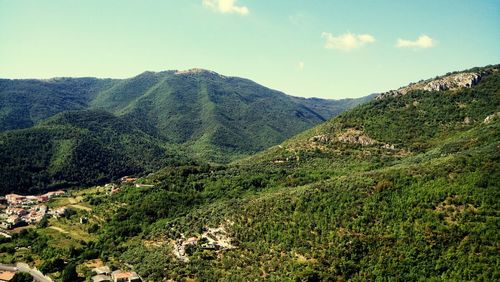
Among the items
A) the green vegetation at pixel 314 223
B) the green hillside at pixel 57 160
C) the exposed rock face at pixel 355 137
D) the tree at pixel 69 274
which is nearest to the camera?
the green vegetation at pixel 314 223

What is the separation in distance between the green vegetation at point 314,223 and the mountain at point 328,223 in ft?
0.61

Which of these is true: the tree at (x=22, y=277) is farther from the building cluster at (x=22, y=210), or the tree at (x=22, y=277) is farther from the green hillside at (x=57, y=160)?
the green hillside at (x=57, y=160)

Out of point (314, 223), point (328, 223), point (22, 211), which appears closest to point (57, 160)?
point (22, 211)

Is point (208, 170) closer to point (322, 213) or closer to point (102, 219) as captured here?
point (102, 219)

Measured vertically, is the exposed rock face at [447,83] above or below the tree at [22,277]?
above

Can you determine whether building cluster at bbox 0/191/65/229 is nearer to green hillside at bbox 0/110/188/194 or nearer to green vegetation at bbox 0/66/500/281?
green vegetation at bbox 0/66/500/281

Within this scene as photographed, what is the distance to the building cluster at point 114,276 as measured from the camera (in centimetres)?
6594

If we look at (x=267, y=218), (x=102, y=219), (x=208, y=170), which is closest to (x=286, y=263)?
(x=267, y=218)

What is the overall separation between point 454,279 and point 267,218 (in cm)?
3087

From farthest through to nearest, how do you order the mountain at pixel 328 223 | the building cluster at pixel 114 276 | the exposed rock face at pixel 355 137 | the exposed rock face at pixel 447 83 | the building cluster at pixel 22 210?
the exposed rock face at pixel 447 83
the exposed rock face at pixel 355 137
the building cluster at pixel 22 210
the building cluster at pixel 114 276
the mountain at pixel 328 223

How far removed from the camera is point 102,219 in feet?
321

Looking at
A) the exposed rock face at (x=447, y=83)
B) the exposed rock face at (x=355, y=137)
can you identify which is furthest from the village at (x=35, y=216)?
the exposed rock face at (x=447, y=83)

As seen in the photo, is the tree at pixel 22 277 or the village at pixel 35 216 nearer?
the village at pixel 35 216

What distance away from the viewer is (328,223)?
69.8 m
